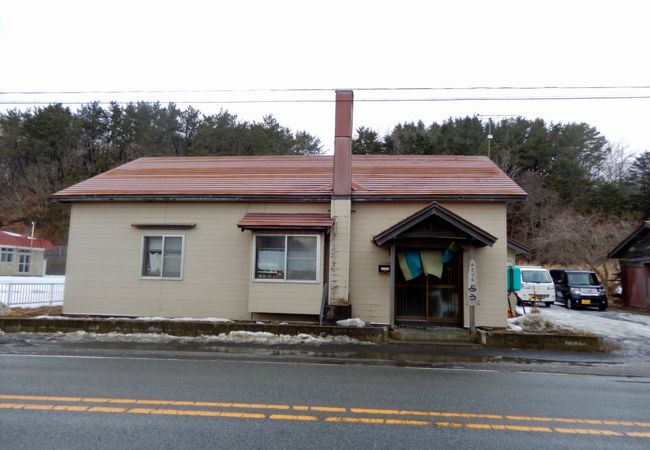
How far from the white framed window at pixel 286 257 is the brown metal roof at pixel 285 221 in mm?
409

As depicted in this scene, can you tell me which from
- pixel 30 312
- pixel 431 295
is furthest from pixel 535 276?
pixel 30 312

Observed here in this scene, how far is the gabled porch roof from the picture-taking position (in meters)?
12.0

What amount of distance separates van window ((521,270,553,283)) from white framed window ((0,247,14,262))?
3532cm

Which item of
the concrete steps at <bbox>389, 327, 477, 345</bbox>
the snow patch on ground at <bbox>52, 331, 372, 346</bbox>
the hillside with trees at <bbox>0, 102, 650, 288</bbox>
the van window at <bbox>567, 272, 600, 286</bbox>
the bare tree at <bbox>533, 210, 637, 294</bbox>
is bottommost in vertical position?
the snow patch on ground at <bbox>52, 331, 372, 346</bbox>

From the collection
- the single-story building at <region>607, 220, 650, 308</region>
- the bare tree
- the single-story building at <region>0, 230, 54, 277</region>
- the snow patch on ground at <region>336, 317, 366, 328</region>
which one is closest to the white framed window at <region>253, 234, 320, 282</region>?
the snow patch on ground at <region>336, 317, 366, 328</region>

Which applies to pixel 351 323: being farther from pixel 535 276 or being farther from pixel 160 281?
pixel 535 276

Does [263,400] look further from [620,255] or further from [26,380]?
[620,255]

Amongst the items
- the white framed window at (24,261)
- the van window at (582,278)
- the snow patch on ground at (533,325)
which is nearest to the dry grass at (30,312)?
the snow patch on ground at (533,325)

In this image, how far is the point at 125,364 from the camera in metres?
8.27

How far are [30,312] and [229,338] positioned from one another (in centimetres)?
830

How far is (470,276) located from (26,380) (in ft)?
32.1

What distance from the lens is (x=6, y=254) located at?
33875 mm

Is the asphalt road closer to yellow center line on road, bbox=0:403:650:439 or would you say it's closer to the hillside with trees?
yellow center line on road, bbox=0:403:650:439

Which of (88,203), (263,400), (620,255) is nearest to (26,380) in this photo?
(263,400)
